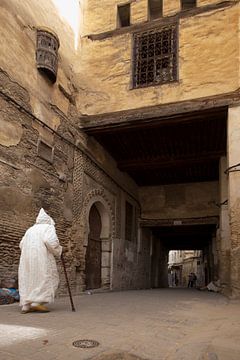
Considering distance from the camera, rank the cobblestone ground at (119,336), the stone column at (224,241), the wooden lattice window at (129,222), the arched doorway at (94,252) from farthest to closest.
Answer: the wooden lattice window at (129,222) → the arched doorway at (94,252) → the stone column at (224,241) → the cobblestone ground at (119,336)

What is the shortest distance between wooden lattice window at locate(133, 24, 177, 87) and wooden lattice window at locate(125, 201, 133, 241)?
5241 mm

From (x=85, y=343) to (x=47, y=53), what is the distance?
22.9 feet

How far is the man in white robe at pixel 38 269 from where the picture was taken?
16.5 ft

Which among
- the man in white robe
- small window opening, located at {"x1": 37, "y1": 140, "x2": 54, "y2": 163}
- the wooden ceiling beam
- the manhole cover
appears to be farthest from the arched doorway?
the manhole cover

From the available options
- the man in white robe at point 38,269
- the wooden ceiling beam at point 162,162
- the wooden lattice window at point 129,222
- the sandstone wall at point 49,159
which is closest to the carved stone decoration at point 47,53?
the sandstone wall at point 49,159

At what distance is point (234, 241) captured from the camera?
26.9 ft

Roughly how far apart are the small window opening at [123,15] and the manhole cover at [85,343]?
10215 millimetres

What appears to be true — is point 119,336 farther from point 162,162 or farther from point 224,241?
point 162,162

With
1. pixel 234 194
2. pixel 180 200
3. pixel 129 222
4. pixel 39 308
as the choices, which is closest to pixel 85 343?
pixel 39 308

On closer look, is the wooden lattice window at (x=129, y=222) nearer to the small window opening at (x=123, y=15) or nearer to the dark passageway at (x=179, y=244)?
the dark passageway at (x=179, y=244)

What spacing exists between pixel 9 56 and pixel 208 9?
227 inches

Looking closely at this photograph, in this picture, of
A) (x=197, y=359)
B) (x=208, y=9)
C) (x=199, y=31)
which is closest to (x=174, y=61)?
(x=199, y=31)

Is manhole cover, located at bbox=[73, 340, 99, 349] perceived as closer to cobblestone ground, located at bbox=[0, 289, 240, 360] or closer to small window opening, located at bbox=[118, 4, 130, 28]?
cobblestone ground, located at bbox=[0, 289, 240, 360]

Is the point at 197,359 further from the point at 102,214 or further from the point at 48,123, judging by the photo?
the point at 102,214
